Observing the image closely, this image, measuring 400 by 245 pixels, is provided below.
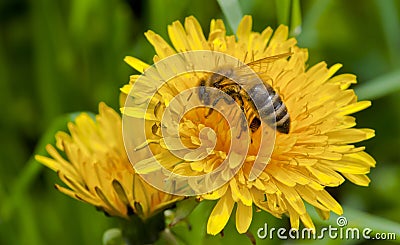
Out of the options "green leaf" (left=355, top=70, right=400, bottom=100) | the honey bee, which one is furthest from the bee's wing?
"green leaf" (left=355, top=70, right=400, bottom=100)

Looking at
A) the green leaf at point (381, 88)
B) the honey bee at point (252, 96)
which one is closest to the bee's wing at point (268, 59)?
the honey bee at point (252, 96)

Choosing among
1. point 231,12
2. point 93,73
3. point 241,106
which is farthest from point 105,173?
point 93,73

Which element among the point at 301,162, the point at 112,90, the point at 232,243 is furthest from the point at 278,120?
the point at 112,90

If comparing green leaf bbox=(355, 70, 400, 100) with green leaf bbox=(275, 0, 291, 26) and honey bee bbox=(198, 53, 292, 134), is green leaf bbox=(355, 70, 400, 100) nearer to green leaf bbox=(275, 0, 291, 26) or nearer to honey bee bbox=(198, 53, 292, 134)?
green leaf bbox=(275, 0, 291, 26)

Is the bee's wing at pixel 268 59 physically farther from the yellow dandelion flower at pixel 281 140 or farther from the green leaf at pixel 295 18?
the green leaf at pixel 295 18

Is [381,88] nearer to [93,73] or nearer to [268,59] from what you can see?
[268,59]

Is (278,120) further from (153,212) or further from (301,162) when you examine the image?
(153,212)
